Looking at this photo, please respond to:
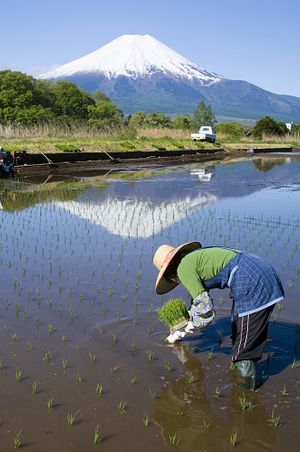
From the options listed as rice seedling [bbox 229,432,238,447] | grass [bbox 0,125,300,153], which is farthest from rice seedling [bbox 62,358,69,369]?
grass [bbox 0,125,300,153]

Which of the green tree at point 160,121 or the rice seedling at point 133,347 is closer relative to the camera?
the rice seedling at point 133,347

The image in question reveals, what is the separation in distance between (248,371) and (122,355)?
1018 millimetres

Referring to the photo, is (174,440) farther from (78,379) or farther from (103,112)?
(103,112)

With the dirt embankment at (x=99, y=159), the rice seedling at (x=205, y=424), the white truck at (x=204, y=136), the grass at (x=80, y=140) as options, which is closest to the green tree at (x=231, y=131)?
the white truck at (x=204, y=136)

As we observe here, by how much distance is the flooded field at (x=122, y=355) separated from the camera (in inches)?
120

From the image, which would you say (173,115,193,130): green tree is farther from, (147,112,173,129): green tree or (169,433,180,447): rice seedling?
(169,433,180,447): rice seedling

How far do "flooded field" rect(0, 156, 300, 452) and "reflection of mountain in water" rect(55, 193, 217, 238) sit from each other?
16 cm

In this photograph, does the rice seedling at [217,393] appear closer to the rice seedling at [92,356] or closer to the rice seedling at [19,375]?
the rice seedling at [92,356]

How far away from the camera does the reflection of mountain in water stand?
906cm

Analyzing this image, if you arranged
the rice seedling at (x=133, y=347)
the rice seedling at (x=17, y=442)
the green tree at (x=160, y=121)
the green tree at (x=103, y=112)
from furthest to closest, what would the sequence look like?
the green tree at (x=160, y=121) < the green tree at (x=103, y=112) < the rice seedling at (x=133, y=347) < the rice seedling at (x=17, y=442)

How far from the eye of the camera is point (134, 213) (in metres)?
10.8

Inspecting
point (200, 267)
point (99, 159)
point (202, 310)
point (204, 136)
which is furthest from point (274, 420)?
point (204, 136)

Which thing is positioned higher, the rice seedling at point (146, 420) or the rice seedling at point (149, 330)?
the rice seedling at point (149, 330)

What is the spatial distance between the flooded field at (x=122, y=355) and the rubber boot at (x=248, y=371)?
2.5 inches
